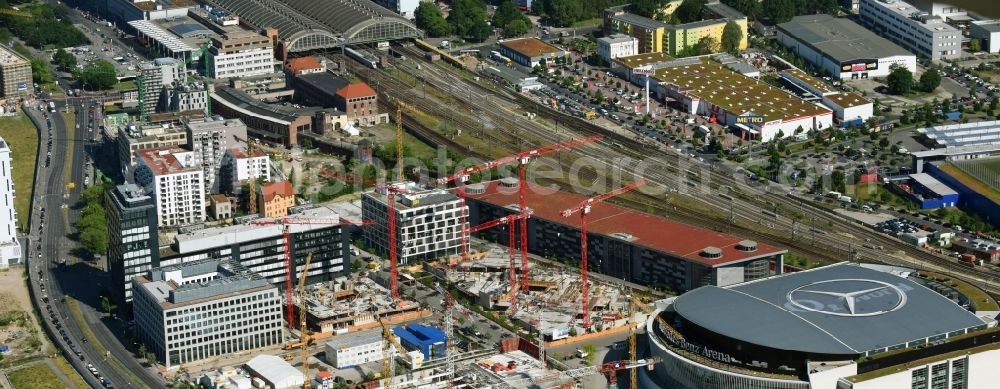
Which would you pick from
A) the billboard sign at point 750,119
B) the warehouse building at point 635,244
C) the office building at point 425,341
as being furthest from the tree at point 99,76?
the office building at point 425,341

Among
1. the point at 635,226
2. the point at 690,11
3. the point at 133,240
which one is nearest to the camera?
the point at 133,240

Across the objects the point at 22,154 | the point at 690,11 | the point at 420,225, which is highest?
the point at 420,225

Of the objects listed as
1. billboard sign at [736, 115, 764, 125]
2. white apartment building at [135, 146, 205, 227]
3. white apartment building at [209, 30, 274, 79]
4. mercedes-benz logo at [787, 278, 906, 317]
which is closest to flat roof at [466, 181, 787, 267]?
mercedes-benz logo at [787, 278, 906, 317]

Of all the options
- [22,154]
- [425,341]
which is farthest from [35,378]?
[22,154]

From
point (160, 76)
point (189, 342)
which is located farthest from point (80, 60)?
point (189, 342)

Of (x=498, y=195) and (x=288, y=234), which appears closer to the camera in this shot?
(x=288, y=234)

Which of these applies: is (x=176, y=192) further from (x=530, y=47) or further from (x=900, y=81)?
(x=900, y=81)

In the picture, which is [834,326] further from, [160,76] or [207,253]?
[160,76]
